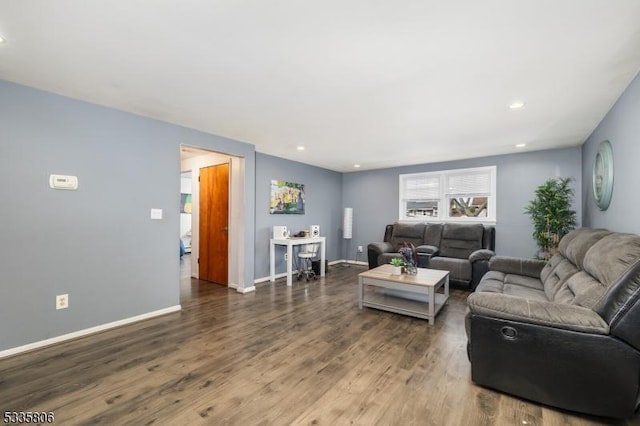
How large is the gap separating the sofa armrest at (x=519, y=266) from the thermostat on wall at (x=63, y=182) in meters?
4.95

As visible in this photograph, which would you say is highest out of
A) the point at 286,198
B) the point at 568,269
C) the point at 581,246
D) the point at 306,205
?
the point at 286,198

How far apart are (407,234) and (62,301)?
5.28 m

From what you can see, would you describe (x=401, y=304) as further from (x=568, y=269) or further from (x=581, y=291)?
(x=581, y=291)

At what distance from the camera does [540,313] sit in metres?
1.76

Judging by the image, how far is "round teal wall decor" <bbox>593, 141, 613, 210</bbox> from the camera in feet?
9.20

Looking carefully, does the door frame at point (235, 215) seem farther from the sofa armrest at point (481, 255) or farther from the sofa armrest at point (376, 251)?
the sofa armrest at point (481, 255)

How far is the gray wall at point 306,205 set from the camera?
16.7 feet

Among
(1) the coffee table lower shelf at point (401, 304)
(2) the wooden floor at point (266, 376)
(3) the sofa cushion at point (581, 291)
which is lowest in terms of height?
(2) the wooden floor at point (266, 376)

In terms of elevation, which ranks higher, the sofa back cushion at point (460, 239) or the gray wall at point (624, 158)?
the gray wall at point (624, 158)

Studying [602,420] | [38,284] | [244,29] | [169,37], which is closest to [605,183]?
[602,420]

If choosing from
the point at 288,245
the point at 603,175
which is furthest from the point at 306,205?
the point at 603,175

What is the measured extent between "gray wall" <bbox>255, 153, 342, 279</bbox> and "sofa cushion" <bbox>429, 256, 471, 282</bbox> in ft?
8.67

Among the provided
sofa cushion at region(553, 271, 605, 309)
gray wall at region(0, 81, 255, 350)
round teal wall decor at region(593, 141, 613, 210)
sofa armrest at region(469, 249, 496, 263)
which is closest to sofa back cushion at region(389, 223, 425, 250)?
sofa armrest at region(469, 249, 496, 263)

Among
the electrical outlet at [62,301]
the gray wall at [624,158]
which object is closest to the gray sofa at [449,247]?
the gray wall at [624,158]
